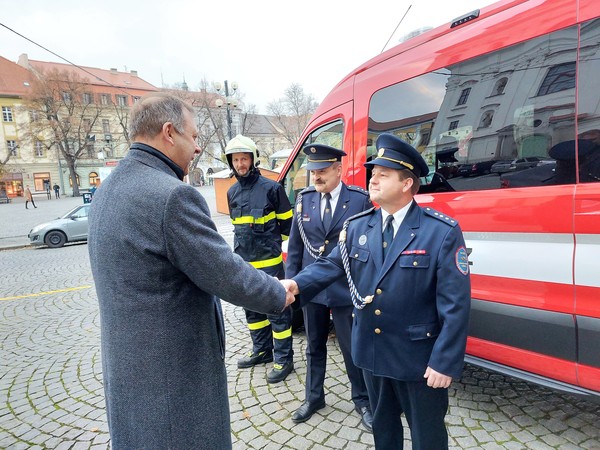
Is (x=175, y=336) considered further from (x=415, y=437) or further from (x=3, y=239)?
(x=3, y=239)

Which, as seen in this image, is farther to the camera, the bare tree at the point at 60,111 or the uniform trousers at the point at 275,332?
the bare tree at the point at 60,111

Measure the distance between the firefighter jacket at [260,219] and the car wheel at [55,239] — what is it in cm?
1137

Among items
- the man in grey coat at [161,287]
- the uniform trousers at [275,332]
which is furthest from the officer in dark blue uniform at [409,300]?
the uniform trousers at [275,332]

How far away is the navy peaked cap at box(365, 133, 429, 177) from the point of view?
1728 millimetres

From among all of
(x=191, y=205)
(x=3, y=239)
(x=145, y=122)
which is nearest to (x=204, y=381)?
(x=191, y=205)

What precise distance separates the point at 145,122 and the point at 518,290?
2.18m

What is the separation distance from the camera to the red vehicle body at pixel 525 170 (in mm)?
1846

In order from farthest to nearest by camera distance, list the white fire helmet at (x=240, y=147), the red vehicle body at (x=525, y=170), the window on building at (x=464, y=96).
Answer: the white fire helmet at (x=240, y=147)
the window on building at (x=464, y=96)
the red vehicle body at (x=525, y=170)

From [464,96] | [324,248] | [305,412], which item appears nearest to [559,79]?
[464,96]

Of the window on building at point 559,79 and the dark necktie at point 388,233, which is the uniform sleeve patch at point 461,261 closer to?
the dark necktie at point 388,233

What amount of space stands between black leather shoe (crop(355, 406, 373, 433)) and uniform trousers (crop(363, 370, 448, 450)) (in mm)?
590

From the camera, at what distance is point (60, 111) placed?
4206 centimetres

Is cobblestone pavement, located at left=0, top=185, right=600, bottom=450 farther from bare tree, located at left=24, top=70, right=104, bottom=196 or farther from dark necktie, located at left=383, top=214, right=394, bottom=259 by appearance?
bare tree, located at left=24, top=70, right=104, bottom=196

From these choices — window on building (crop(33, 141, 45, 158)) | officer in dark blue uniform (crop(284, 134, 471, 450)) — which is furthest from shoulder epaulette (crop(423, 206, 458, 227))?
window on building (crop(33, 141, 45, 158))
